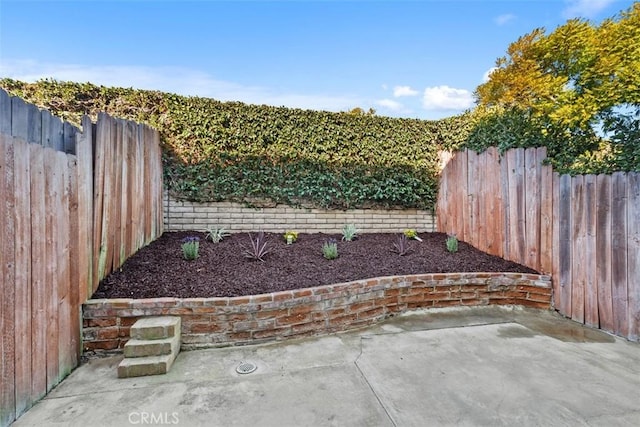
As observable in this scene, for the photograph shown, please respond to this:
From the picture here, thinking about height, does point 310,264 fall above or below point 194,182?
below

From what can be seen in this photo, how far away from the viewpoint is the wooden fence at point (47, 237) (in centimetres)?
172

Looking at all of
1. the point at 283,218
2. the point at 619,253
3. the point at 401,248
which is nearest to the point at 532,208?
the point at 619,253

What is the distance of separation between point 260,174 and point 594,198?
4.46m

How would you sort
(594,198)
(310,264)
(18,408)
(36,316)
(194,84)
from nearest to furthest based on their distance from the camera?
(18,408), (36,316), (594,198), (310,264), (194,84)

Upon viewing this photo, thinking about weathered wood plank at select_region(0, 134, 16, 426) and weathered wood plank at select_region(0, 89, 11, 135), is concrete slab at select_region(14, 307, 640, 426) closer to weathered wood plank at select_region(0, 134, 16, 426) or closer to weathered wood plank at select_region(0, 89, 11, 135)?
weathered wood plank at select_region(0, 134, 16, 426)

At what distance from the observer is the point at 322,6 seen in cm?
573

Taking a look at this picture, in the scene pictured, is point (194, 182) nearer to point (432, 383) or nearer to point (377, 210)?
point (377, 210)

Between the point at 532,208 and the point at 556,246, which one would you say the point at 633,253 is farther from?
the point at 532,208

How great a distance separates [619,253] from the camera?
309 centimetres

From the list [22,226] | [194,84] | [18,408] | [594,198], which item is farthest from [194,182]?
[594,198]

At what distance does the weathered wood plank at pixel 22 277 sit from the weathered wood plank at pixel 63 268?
1.00 ft

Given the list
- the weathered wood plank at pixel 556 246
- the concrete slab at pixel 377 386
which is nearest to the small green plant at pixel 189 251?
the concrete slab at pixel 377 386

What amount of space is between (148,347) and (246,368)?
0.77 m

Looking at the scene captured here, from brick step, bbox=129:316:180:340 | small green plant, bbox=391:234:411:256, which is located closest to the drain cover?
brick step, bbox=129:316:180:340
